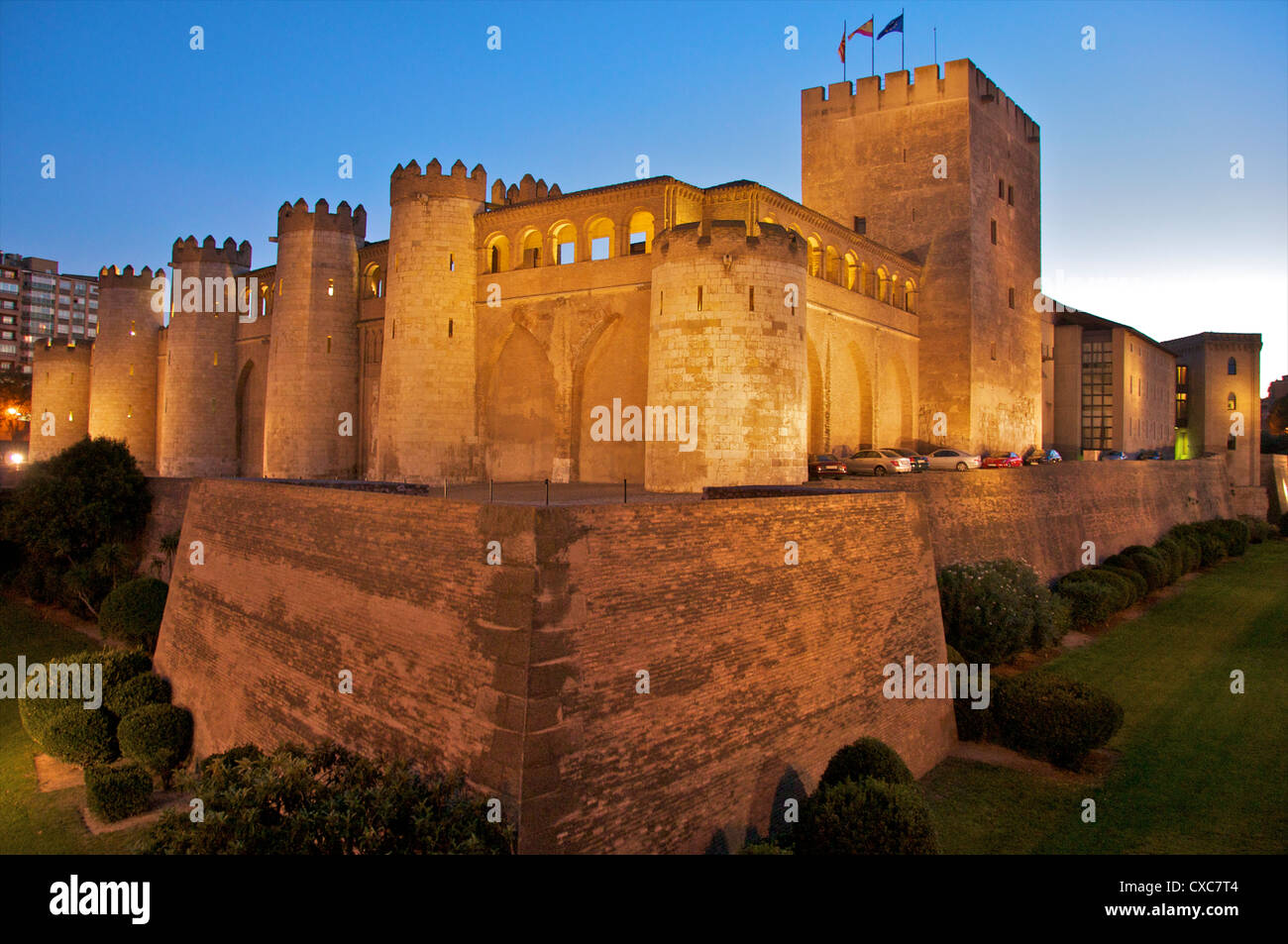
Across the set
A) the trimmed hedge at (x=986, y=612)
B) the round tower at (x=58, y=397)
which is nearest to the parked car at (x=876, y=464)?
the trimmed hedge at (x=986, y=612)

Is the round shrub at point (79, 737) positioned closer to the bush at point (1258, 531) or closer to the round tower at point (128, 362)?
the round tower at point (128, 362)

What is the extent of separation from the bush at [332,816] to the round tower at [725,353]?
12.3m

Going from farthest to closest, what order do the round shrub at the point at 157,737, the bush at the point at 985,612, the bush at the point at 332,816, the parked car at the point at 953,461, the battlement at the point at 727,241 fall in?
the parked car at the point at 953,461
the battlement at the point at 727,241
the bush at the point at 985,612
the round shrub at the point at 157,737
the bush at the point at 332,816

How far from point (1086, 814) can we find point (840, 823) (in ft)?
17.4

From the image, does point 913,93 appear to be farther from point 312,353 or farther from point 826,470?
point 312,353

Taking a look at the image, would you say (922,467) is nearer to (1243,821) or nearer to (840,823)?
(1243,821)

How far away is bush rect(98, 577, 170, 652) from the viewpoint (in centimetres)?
2180

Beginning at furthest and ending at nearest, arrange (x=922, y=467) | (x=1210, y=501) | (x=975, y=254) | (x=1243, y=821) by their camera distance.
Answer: (x=1210, y=501) → (x=975, y=254) → (x=922, y=467) → (x=1243, y=821)

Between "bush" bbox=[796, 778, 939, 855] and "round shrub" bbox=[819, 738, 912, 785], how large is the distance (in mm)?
1063

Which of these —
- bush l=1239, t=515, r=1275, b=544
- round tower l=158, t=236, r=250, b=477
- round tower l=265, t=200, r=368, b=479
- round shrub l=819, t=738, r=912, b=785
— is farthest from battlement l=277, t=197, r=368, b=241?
bush l=1239, t=515, r=1275, b=544

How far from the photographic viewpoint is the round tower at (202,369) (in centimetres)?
3834

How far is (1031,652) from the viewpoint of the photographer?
69.7 feet

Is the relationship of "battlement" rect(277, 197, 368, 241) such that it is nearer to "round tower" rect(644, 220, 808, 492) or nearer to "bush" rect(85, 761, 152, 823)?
"round tower" rect(644, 220, 808, 492)
